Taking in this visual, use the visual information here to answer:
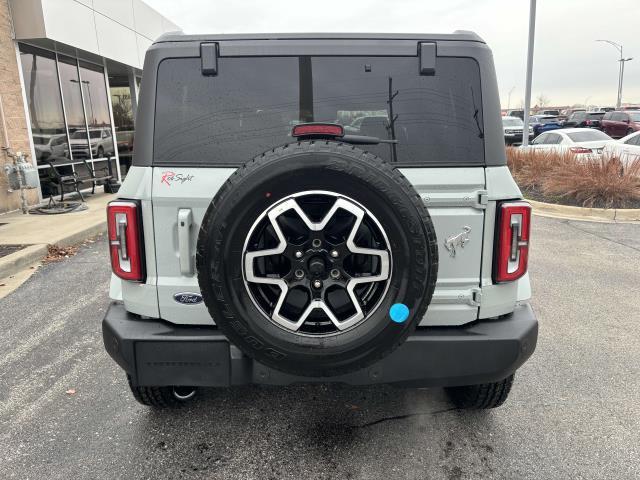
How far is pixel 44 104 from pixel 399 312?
10.9 m

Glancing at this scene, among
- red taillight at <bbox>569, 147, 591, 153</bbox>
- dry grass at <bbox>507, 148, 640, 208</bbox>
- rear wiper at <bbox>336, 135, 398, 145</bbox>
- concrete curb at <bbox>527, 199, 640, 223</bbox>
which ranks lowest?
concrete curb at <bbox>527, 199, 640, 223</bbox>

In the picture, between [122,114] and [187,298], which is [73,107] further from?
[187,298]

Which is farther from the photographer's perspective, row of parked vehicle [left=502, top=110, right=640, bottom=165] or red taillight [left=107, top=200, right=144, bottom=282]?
row of parked vehicle [left=502, top=110, right=640, bottom=165]

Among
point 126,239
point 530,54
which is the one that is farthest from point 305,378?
point 530,54

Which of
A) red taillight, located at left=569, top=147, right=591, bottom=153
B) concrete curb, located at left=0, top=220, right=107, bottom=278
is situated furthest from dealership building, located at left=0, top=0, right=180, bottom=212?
red taillight, located at left=569, top=147, right=591, bottom=153

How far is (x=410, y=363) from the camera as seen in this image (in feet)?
7.71

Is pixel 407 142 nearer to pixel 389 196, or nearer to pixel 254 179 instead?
pixel 389 196

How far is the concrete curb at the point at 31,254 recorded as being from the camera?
5.95 m

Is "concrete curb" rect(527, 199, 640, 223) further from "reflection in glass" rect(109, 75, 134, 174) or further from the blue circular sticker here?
"reflection in glass" rect(109, 75, 134, 174)

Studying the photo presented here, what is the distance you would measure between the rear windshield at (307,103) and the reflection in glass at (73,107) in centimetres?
1051

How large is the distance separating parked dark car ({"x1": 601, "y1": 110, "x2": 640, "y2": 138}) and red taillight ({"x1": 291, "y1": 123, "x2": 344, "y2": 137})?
82.8 ft

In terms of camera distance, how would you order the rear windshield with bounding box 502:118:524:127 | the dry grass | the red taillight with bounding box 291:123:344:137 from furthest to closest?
the rear windshield with bounding box 502:118:524:127
the dry grass
the red taillight with bounding box 291:123:344:137

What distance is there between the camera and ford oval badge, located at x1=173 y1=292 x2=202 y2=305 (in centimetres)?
241

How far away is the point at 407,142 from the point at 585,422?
2030 millimetres
